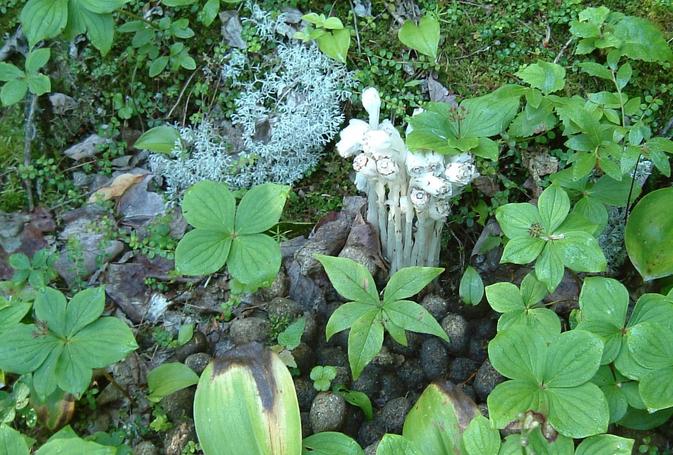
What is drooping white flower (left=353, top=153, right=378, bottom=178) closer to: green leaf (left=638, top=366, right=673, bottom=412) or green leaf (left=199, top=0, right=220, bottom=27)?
green leaf (left=638, top=366, right=673, bottom=412)

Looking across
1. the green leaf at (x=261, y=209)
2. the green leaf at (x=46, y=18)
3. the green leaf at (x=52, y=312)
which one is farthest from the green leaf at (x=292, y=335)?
the green leaf at (x=46, y=18)

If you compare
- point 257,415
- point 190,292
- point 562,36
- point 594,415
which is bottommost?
point 190,292

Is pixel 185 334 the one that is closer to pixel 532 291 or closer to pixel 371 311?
pixel 371 311

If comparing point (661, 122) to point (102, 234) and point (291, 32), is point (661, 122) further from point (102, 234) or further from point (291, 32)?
point (102, 234)

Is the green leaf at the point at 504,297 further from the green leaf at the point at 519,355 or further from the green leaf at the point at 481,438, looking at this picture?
the green leaf at the point at 481,438

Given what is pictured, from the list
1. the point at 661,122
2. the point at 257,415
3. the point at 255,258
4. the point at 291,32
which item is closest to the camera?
the point at 257,415

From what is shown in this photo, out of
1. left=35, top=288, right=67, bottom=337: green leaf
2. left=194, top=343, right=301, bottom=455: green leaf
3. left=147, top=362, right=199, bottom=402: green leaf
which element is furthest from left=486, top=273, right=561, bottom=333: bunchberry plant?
left=35, top=288, right=67, bottom=337: green leaf

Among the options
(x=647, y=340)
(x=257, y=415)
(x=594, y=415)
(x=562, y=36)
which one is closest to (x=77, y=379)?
(x=257, y=415)
